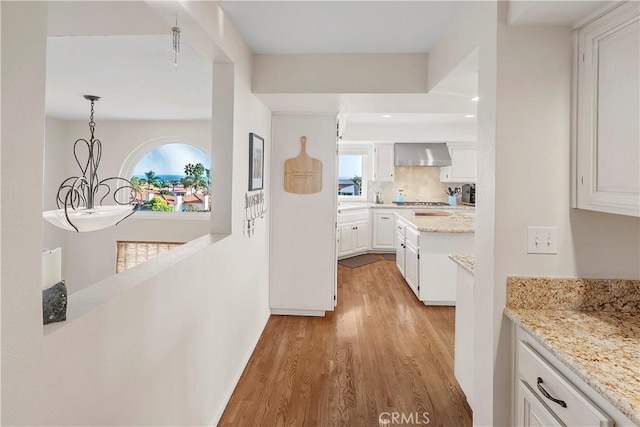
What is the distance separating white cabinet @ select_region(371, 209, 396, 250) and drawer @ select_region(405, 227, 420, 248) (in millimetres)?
2281

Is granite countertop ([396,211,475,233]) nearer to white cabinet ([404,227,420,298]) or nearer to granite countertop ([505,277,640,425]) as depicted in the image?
white cabinet ([404,227,420,298])

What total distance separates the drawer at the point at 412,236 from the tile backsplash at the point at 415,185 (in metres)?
2.86

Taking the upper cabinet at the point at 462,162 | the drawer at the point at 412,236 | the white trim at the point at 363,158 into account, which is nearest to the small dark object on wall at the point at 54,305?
the drawer at the point at 412,236

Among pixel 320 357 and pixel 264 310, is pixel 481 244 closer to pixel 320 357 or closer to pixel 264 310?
pixel 320 357

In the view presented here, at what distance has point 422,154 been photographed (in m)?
6.82

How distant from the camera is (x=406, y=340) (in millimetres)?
3170

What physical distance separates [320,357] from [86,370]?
6.88ft

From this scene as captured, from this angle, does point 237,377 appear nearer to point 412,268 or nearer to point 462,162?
point 412,268

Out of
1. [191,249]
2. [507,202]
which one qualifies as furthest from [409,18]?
[191,249]

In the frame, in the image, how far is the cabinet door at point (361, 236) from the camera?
21.8 ft

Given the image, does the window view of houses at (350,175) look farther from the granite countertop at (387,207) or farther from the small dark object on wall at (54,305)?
the small dark object on wall at (54,305)

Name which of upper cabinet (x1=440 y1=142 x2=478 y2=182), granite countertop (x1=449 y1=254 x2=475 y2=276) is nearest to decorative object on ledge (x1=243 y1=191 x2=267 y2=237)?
granite countertop (x1=449 y1=254 x2=475 y2=276)

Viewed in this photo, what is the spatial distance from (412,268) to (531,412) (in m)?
3.01
